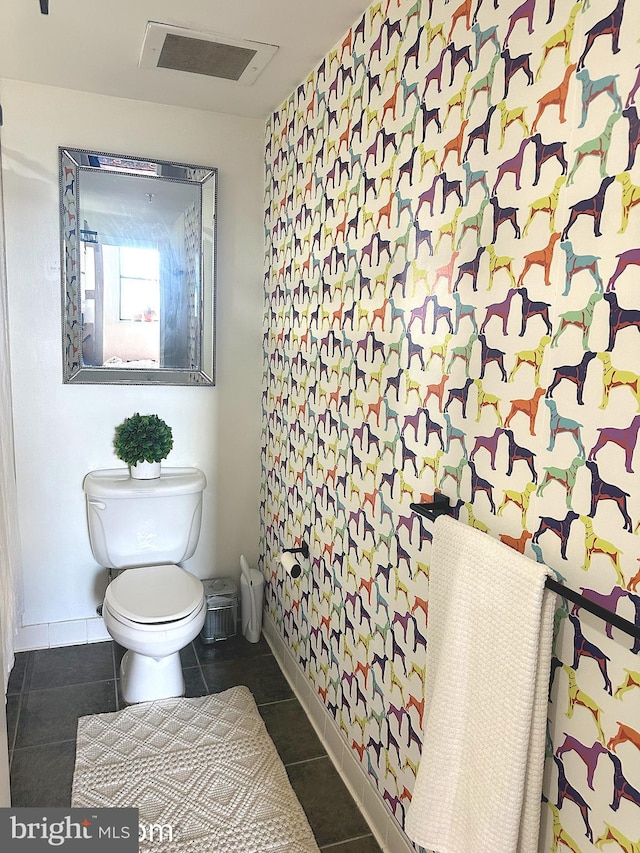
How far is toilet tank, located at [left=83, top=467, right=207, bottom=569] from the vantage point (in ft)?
8.20

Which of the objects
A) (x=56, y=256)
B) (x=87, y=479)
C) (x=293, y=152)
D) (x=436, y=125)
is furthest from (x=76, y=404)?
(x=436, y=125)

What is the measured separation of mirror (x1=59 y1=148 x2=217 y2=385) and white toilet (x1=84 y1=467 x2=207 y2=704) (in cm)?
46

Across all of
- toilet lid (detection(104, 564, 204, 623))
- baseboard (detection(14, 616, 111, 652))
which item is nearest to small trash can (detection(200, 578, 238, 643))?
toilet lid (detection(104, 564, 204, 623))

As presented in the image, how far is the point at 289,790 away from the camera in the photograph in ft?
6.28

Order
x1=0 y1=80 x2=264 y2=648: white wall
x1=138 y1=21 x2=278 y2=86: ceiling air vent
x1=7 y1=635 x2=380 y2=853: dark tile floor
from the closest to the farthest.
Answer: x1=7 y1=635 x2=380 y2=853: dark tile floor, x1=138 y1=21 x2=278 y2=86: ceiling air vent, x1=0 y1=80 x2=264 y2=648: white wall

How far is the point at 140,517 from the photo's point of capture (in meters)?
2.54

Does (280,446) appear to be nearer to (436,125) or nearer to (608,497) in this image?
(436,125)

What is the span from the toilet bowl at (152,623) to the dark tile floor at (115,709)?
12cm

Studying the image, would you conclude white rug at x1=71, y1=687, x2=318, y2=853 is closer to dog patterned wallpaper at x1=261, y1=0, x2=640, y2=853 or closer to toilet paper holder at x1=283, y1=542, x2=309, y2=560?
dog patterned wallpaper at x1=261, y1=0, x2=640, y2=853

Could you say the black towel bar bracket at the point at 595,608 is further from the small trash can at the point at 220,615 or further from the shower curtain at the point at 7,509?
the small trash can at the point at 220,615

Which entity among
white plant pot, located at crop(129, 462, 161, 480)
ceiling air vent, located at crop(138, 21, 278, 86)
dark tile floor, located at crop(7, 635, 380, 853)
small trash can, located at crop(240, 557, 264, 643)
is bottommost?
dark tile floor, located at crop(7, 635, 380, 853)

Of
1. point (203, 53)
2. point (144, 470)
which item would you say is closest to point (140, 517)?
point (144, 470)

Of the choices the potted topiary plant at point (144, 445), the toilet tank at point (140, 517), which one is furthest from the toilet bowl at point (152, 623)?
the potted topiary plant at point (144, 445)

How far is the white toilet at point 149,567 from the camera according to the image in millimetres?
2176
